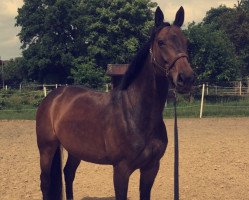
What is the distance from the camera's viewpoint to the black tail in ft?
14.5

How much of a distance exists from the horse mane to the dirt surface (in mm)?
2291

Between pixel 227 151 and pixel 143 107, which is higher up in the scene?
pixel 143 107

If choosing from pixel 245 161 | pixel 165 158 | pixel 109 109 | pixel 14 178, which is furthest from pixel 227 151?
pixel 109 109

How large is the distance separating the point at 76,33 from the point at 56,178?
3334 cm

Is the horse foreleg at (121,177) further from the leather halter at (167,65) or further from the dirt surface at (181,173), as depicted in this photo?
the dirt surface at (181,173)

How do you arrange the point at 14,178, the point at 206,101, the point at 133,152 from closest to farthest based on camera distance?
the point at 133,152 < the point at 14,178 < the point at 206,101

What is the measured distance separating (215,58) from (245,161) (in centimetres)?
1977

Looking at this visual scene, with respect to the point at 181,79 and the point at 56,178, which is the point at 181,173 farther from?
the point at 181,79

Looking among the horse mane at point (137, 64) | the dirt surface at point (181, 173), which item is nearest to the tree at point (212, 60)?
the dirt surface at point (181, 173)

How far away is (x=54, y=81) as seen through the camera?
116 ft

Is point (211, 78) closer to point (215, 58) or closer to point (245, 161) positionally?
point (215, 58)

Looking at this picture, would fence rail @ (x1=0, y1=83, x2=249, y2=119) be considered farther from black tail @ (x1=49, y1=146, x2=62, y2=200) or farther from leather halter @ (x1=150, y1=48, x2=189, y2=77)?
leather halter @ (x1=150, y1=48, x2=189, y2=77)

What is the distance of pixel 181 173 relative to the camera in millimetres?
6445

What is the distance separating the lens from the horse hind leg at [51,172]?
14.3 feet
